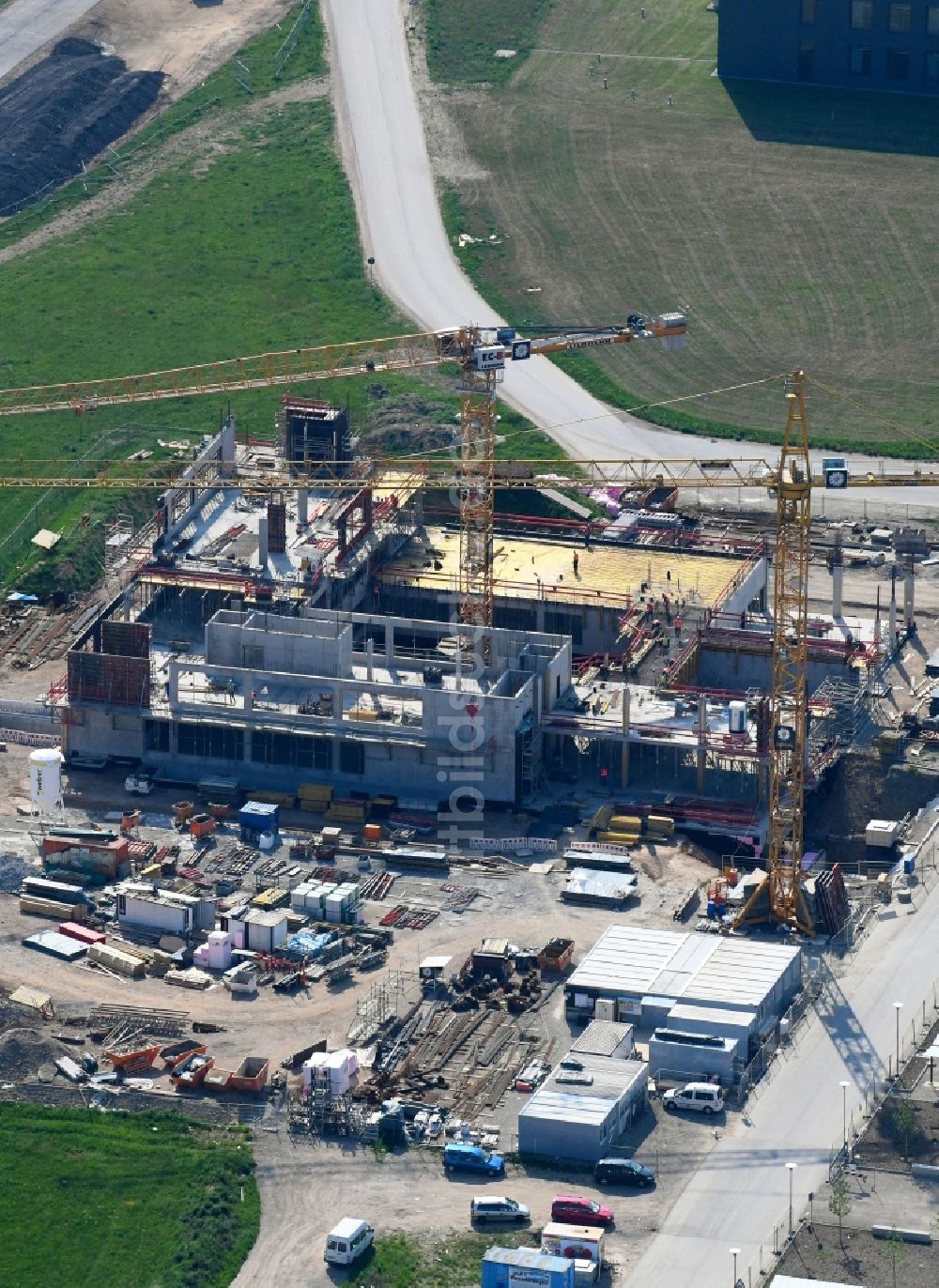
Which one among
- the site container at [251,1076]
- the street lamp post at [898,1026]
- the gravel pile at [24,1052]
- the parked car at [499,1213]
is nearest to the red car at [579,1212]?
the parked car at [499,1213]

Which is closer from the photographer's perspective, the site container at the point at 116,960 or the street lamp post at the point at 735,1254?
the street lamp post at the point at 735,1254

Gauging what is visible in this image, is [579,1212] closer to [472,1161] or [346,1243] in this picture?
[472,1161]

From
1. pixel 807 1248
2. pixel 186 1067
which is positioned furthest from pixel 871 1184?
pixel 186 1067

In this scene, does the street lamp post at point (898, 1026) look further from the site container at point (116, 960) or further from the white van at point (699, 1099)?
the site container at point (116, 960)

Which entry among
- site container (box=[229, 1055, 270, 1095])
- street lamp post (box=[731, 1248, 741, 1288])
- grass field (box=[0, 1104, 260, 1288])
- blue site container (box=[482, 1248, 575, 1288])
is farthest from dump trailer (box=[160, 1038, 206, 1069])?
street lamp post (box=[731, 1248, 741, 1288])

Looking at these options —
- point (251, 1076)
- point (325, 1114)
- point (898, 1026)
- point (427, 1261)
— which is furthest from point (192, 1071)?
point (898, 1026)

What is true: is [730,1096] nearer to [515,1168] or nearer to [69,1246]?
[515,1168]
